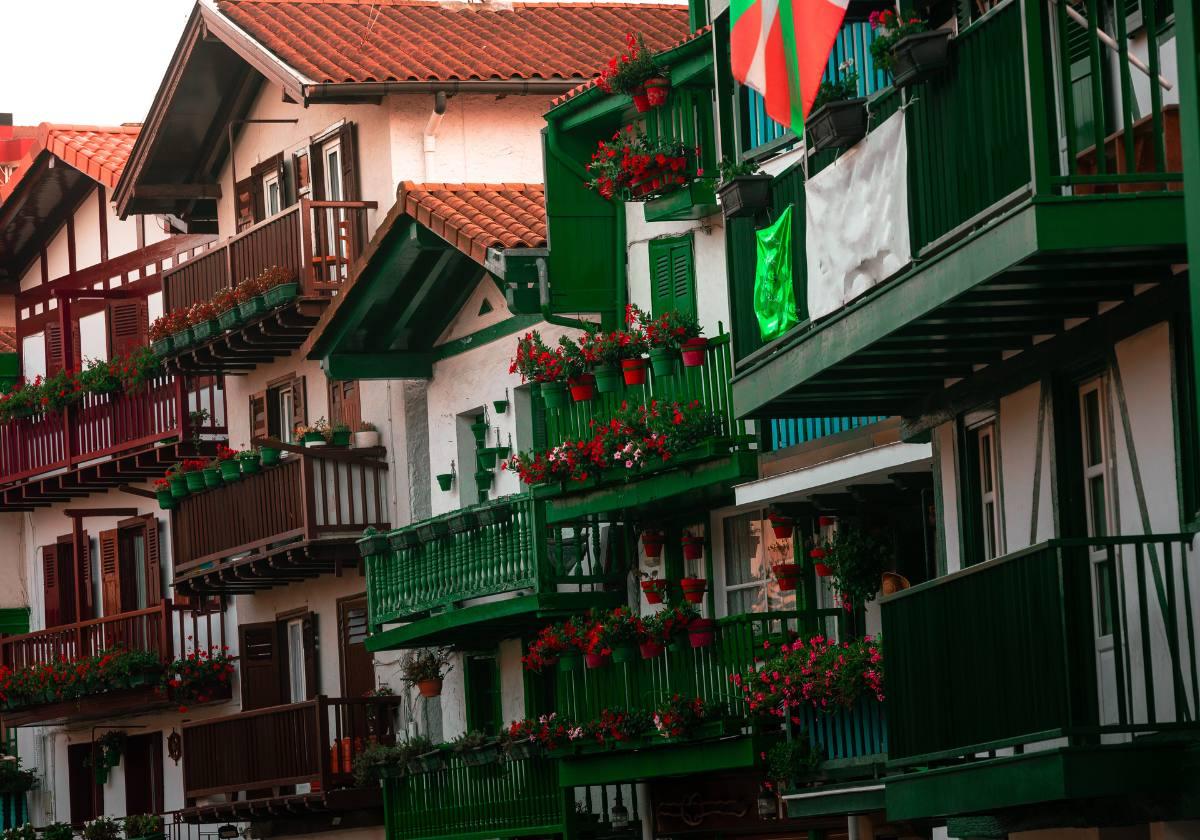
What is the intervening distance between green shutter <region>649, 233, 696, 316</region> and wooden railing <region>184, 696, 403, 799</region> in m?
7.33

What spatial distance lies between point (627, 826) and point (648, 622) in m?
2.99

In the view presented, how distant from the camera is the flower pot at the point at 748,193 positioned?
19875 mm

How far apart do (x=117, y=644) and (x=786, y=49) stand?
23.1m

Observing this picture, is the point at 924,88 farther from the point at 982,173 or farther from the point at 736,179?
the point at 736,179

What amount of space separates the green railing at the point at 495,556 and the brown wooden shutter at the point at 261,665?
6184mm

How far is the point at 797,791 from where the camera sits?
24.5 metres

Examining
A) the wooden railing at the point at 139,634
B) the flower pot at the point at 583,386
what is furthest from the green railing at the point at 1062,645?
the wooden railing at the point at 139,634

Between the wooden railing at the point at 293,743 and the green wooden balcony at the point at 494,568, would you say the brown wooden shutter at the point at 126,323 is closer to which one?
the wooden railing at the point at 293,743

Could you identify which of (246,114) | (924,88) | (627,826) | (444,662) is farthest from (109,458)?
(924,88)

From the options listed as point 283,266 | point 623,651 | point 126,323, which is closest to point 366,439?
point 283,266

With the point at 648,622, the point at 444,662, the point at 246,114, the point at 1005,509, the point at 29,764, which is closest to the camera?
the point at 1005,509

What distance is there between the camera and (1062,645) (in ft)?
50.5

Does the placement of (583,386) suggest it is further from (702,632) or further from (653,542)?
(702,632)

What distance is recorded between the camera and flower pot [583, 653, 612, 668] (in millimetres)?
27766
